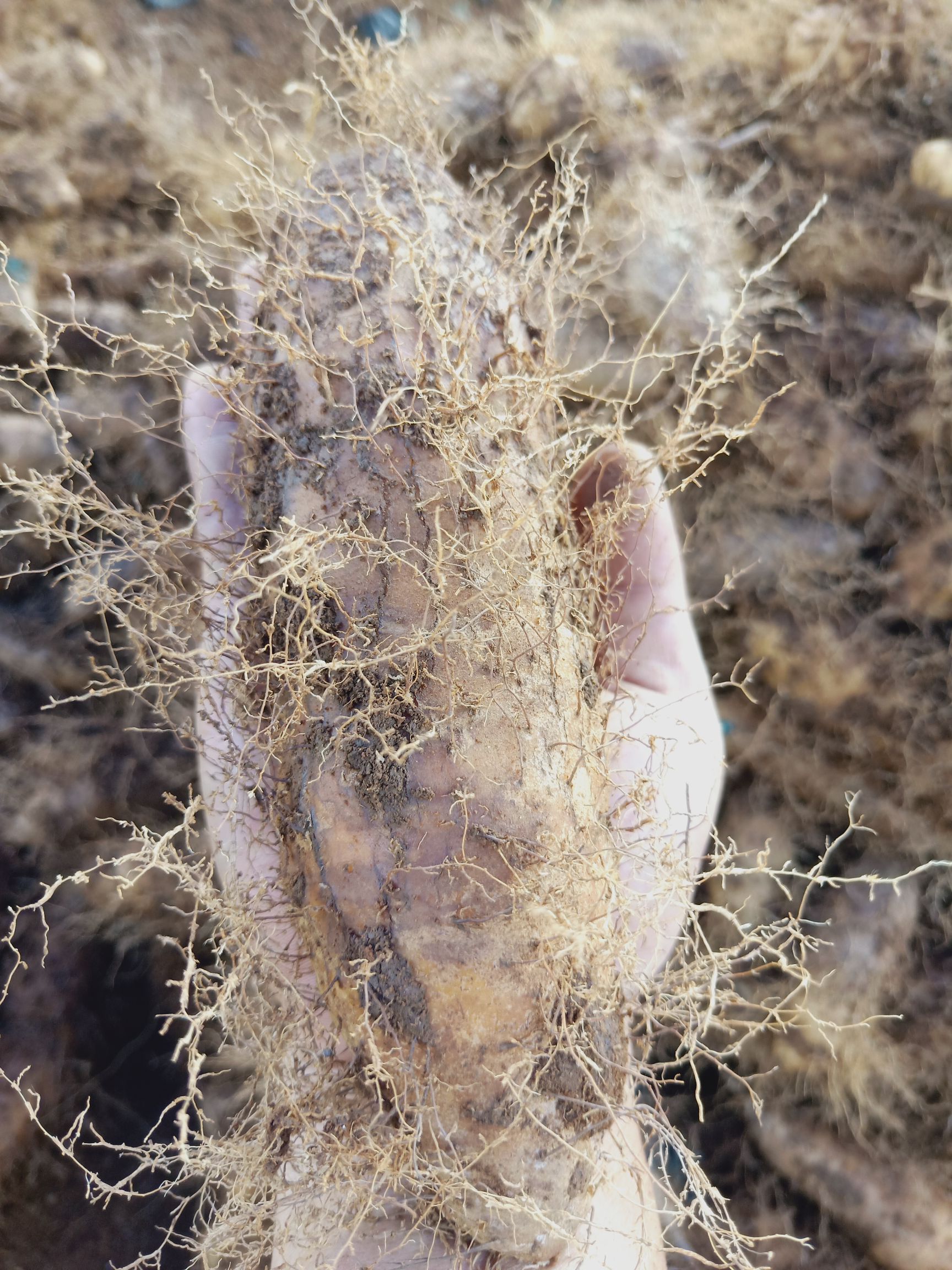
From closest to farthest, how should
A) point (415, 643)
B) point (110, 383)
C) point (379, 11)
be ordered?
point (415, 643) → point (110, 383) → point (379, 11)

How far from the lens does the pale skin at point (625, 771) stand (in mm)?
1332

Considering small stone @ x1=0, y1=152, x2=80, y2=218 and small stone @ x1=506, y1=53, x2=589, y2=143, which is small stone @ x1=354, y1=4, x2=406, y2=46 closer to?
small stone @ x1=506, y1=53, x2=589, y2=143

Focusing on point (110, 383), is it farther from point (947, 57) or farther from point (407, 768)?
point (947, 57)

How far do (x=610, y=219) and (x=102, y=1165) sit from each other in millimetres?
2387

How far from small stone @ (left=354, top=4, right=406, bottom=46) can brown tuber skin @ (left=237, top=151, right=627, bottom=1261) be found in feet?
4.60

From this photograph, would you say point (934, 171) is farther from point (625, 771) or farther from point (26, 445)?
point (26, 445)

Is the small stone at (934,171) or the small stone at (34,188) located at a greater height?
the small stone at (34,188)

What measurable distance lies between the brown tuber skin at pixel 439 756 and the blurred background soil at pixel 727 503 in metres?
0.67

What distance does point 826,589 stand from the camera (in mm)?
2043

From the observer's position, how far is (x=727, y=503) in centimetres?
212

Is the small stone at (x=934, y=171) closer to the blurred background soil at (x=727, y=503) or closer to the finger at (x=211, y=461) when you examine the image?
the blurred background soil at (x=727, y=503)

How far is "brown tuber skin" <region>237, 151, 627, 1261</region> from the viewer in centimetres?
125

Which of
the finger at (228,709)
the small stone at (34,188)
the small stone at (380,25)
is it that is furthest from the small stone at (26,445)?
the small stone at (380,25)

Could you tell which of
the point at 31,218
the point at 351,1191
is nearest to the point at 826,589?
the point at 351,1191
